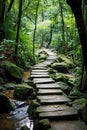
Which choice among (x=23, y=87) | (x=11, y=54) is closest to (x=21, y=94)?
(x=23, y=87)

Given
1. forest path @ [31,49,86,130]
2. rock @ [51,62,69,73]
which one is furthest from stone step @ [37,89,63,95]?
rock @ [51,62,69,73]

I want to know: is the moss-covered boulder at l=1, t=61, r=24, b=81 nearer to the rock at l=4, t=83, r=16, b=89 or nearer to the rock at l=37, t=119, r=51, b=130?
the rock at l=4, t=83, r=16, b=89

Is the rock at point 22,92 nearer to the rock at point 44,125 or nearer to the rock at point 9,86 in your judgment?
the rock at point 9,86

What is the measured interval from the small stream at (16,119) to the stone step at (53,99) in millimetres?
680

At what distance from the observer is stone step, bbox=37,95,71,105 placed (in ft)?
22.5

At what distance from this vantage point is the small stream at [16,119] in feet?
20.1

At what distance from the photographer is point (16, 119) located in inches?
260

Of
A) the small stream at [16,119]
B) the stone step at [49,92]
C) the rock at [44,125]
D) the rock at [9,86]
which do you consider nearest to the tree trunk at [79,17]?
the rock at [44,125]

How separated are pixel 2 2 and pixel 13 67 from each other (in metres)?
5.16

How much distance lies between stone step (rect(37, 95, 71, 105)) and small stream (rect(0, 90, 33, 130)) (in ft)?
2.23

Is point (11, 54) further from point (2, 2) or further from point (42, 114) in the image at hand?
point (42, 114)

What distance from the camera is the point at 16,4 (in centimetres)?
1758

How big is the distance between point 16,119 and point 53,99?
138 cm

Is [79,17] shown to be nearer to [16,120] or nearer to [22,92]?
[16,120]
